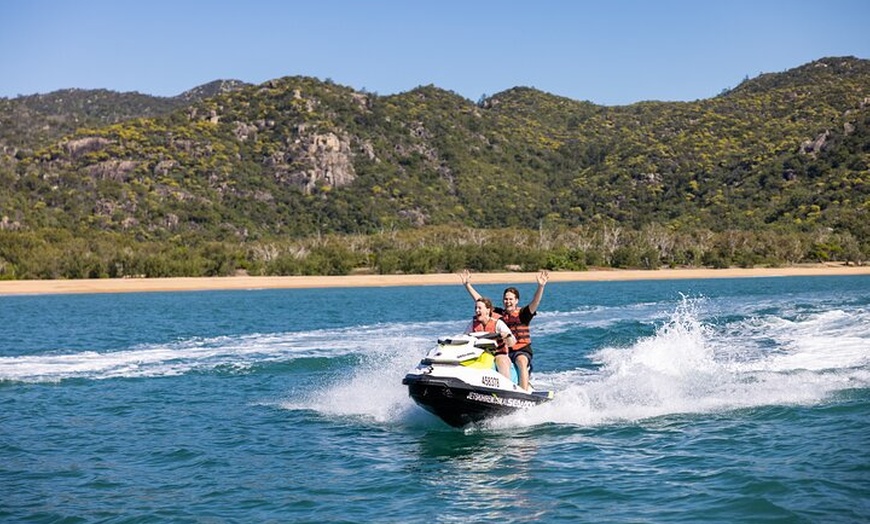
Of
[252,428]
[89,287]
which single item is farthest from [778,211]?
[252,428]

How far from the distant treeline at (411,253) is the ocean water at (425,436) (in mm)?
46201

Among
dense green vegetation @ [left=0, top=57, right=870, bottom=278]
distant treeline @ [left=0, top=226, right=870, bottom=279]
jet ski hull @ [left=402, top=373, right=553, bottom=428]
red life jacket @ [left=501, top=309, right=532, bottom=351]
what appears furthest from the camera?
dense green vegetation @ [left=0, top=57, right=870, bottom=278]

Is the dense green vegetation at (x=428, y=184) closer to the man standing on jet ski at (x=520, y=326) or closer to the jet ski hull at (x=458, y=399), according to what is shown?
the man standing on jet ski at (x=520, y=326)

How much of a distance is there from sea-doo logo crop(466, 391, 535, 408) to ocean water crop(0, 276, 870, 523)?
270mm

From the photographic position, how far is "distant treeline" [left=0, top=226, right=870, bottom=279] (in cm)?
7288

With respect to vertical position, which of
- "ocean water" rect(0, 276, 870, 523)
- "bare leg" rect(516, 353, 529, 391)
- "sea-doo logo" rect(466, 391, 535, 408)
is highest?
"bare leg" rect(516, 353, 529, 391)

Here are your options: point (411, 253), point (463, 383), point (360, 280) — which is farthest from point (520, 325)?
point (411, 253)

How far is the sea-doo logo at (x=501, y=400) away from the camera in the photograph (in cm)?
1341

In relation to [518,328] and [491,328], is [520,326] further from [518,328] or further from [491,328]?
[491,328]

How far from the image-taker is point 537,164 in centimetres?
14375

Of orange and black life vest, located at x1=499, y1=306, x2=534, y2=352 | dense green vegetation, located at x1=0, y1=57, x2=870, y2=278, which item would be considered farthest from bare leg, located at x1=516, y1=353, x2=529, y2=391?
dense green vegetation, located at x1=0, y1=57, x2=870, y2=278

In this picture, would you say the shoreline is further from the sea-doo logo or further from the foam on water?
the sea-doo logo

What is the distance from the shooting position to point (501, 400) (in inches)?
540

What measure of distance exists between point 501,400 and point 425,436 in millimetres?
1181
